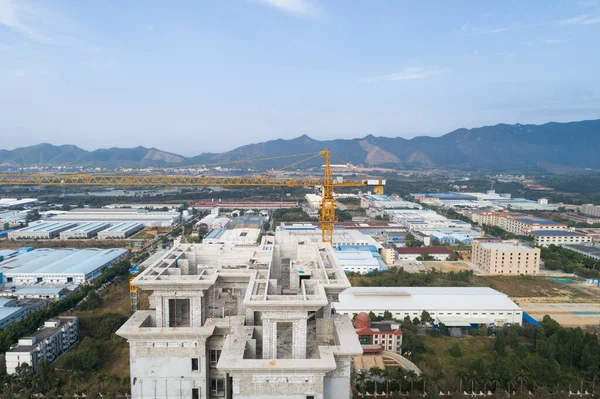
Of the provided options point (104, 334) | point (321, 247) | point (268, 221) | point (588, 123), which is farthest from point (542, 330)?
point (588, 123)

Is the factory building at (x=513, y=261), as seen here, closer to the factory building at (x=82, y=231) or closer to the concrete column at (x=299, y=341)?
the concrete column at (x=299, y=341)

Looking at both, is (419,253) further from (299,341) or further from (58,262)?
Result: (299,341)

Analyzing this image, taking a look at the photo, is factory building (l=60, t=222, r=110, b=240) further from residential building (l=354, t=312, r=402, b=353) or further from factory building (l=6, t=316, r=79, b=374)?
residential building (l=354, t=312, r=402, b=353)

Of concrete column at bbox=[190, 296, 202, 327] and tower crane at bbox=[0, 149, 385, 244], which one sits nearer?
concrete column at bbox=[190, 296, 202, 327]

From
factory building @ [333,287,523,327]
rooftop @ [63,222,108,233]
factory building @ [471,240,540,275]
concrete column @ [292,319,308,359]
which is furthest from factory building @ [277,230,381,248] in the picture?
concrete column @ [292,319,308,359]

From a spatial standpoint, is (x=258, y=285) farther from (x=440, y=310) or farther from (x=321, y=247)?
(x=440, y=310)

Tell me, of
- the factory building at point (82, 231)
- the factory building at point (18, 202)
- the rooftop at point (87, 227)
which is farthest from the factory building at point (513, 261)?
the factory building at point (18, 202)
